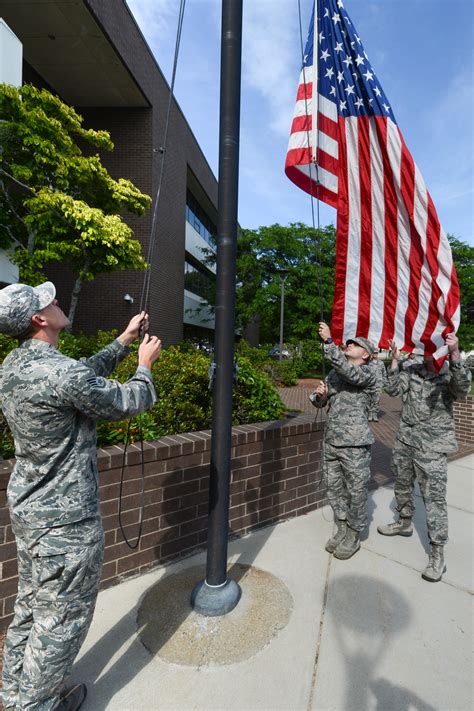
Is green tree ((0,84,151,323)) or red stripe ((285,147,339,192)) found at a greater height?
green tree ((0,84,151,323))

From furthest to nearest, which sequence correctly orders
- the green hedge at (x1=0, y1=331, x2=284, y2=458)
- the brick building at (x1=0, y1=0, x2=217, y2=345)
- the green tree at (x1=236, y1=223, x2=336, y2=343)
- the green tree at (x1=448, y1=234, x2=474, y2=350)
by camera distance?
1. the green tree at (x1=448, y1=234, x2=474, y2=350)
2. the green tree at (x1=236, y1=223, x2=336, y2=343)
3. the brick building at (x1=0, y1=0, x2=217, y2=345)
4. the green hedge at (x1=0, y1=331, x2=284, y2=458)

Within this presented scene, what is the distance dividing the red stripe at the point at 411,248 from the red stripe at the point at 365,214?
0.27 metres

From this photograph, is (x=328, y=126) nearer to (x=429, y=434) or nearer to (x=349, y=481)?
(x=429, y=434)

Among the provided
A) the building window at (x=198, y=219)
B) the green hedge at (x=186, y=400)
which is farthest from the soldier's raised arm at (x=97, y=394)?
the building window at (x=198, y=219)

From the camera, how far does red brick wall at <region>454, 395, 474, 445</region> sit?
8281 mm

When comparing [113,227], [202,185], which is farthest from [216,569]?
[202,185]

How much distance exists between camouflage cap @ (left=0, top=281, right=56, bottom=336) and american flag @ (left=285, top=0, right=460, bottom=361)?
2482 mm

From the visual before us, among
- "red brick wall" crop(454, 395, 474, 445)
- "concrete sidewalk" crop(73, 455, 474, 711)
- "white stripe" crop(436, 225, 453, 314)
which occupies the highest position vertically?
"white stripe" crop(436, 225, 453, 314)

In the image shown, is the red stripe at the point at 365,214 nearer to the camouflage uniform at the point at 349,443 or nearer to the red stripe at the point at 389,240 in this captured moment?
the red stripe at the point at 389,240

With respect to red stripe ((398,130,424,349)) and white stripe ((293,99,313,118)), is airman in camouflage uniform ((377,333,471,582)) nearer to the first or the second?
red stripe ((398,130,424,349))

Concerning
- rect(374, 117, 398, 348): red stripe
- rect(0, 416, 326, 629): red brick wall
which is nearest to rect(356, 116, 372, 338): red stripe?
rect(374, 117, 398, 348): red stripe

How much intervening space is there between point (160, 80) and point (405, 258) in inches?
618

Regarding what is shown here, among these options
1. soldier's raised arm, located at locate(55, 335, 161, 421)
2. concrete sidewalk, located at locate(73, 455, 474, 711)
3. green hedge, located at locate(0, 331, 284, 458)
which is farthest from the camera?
green hedge, located at locate(0, 331, 284, 458)

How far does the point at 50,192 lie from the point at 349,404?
820cm
